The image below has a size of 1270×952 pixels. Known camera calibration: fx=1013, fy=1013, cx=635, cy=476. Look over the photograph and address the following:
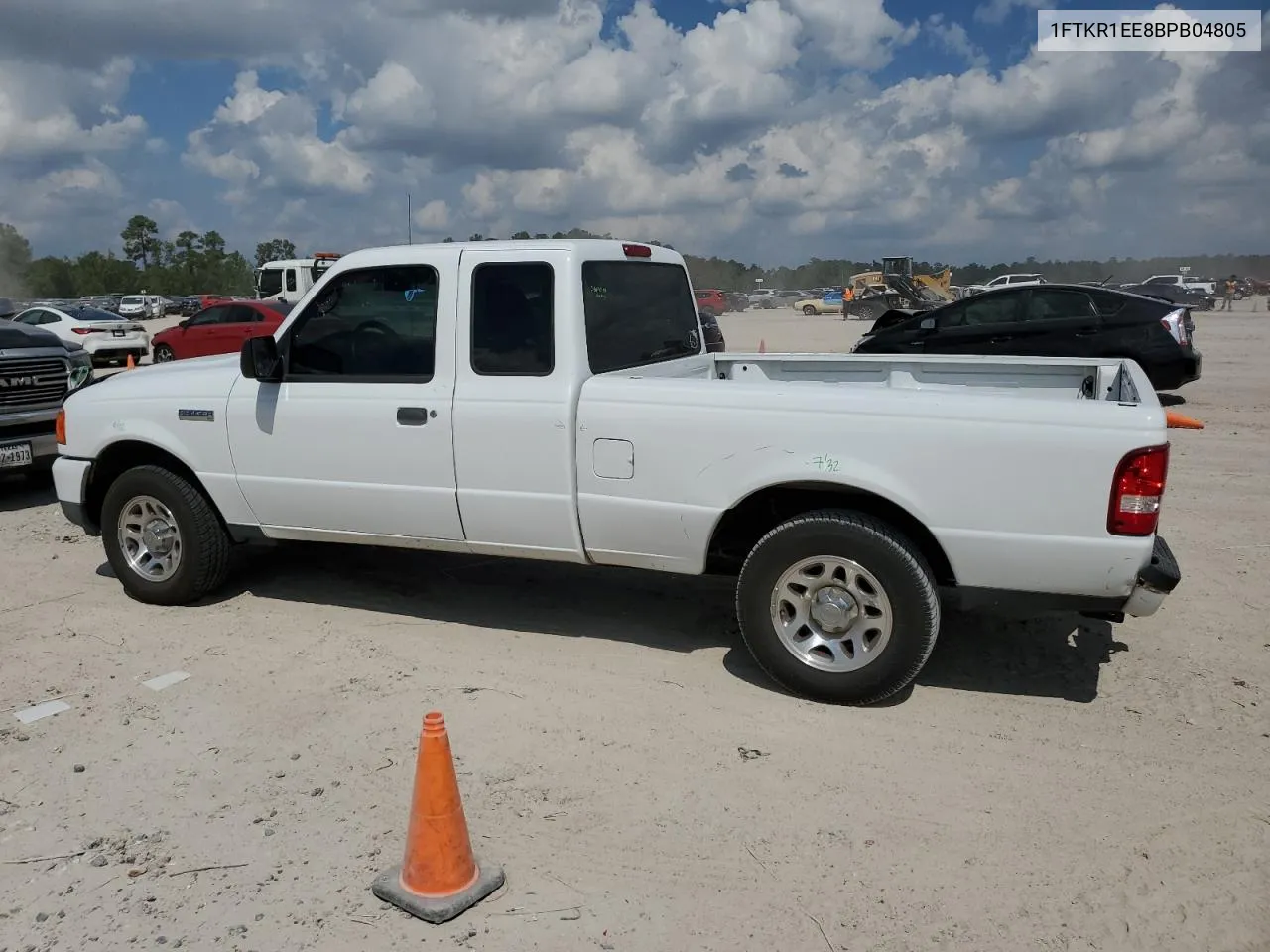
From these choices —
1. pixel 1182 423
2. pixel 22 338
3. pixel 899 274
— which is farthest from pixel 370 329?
pixel 899 274

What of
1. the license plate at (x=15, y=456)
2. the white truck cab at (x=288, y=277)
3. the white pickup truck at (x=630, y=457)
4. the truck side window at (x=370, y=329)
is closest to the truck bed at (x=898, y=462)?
the white pickup truck at (x=630, y=457)

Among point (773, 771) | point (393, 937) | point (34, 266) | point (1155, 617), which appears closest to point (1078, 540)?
point (773, 771)

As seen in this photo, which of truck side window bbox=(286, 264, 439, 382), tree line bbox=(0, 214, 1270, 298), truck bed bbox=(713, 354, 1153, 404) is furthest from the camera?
tree line bbox=(0, 214, 1270, 298)

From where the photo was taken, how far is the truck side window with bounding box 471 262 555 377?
475cm

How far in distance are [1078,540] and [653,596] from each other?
2.59 m

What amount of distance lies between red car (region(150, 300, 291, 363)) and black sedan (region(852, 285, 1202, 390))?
12774mm

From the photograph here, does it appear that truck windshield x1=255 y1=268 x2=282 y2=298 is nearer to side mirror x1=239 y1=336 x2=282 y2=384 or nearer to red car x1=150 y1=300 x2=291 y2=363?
red car x1=150 y1=300 x2=291 y2=363

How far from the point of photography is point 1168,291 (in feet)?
150

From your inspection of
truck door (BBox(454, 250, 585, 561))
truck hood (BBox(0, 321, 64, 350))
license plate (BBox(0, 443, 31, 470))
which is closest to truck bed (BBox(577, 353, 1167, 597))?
truck door (BBox(454, 250, 585, 561))

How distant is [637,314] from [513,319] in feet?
2.56

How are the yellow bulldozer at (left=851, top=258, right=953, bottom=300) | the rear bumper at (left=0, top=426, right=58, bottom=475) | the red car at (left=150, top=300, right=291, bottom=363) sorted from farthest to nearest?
1. the yellow bulldozer at (left=851, top=258, right=953, bottom=300)
2. the red car at (left=150, top=300, right=291, bottom=363)
3. the rear bumper at (left=0, top=426, right=58, bottom=475)

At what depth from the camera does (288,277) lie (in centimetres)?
2772

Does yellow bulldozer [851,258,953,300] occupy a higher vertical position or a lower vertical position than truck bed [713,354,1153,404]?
higher

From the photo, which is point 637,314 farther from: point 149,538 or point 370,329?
point 149,538
